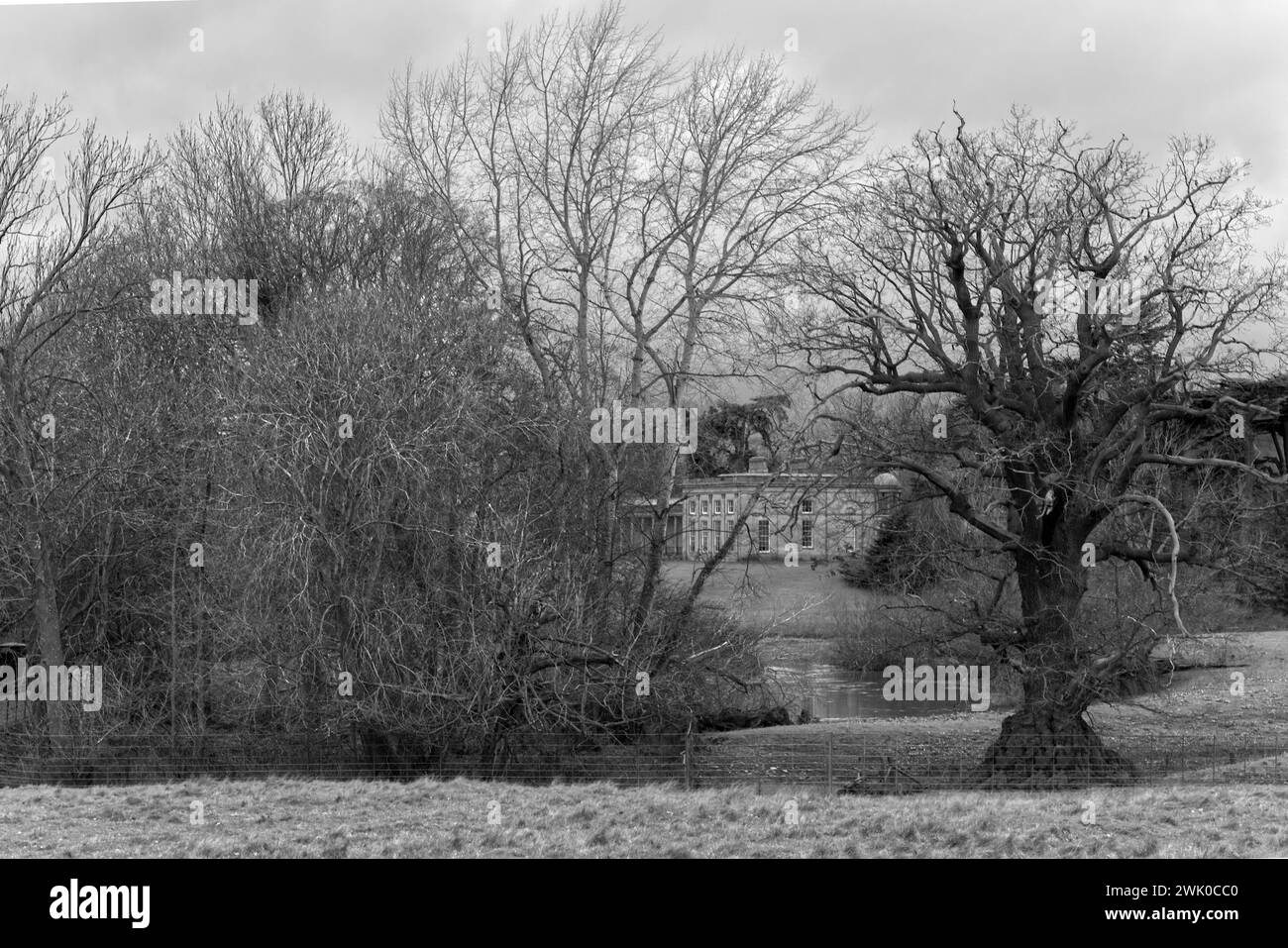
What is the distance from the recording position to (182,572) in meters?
24.3

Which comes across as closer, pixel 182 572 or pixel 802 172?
pixel 182 572

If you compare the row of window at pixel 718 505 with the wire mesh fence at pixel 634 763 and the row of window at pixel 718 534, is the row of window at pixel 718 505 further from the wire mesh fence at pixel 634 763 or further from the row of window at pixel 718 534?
the wire mesh fence at pixel 634 763

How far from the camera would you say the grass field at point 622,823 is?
37.7 feet

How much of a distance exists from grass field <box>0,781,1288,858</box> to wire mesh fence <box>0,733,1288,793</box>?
7.94 ft

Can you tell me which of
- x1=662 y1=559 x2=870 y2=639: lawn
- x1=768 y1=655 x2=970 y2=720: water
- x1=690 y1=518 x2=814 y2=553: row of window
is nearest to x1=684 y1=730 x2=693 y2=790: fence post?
x1=662 y1=559 x2=870 y2=639: lawn

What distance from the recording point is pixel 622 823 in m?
12.8

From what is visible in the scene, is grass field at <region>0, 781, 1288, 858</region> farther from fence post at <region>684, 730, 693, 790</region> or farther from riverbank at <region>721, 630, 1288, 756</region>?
riverbank at <region>721, 630, 1288, 756</region>

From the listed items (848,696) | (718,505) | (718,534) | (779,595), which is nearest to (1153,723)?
(718,534)

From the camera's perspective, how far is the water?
3138 centimetres

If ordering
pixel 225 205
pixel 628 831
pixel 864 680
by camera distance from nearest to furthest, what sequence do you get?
pixel 628 831
pixel 225 205
pixel 864 680
